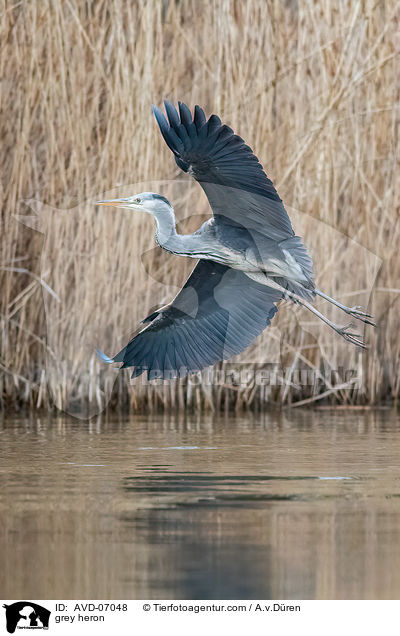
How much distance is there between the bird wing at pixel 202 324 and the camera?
7488 mm

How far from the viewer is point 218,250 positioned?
750 centimetres

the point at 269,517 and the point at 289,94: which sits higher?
the point at 289,94

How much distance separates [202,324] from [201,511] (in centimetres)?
234

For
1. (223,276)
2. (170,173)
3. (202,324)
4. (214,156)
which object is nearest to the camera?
(214,156)

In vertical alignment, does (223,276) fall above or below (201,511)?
above

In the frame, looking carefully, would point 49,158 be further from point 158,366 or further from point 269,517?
point 269,517

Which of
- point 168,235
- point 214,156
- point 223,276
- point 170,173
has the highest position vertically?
point 170,173

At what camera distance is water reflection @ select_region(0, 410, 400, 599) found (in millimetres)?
4273

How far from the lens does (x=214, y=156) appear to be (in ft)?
21.5

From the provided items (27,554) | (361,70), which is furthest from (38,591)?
(361,70)

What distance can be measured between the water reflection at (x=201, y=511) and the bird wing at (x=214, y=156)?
1.50 metres

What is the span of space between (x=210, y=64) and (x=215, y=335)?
3.11 meters
